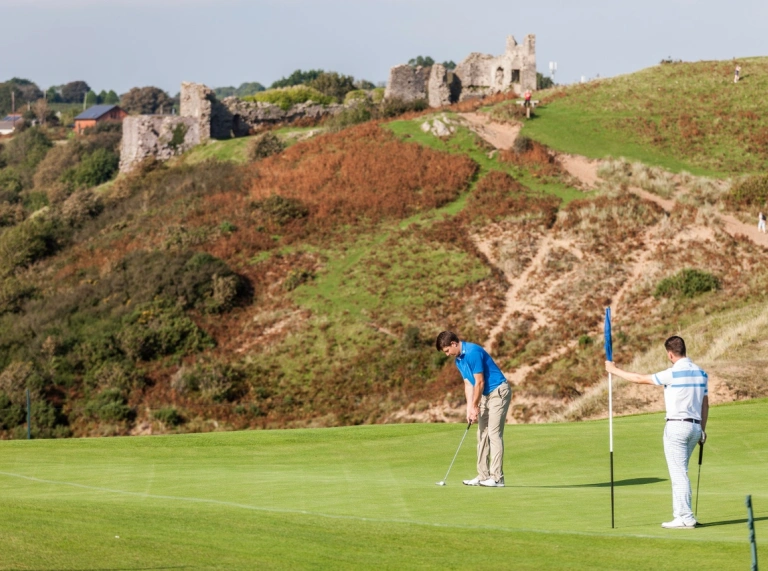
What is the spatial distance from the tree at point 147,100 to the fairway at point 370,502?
14063 centimetres

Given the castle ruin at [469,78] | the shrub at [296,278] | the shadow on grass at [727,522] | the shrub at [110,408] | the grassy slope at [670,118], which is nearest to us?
the shadow on grass at [727,522]

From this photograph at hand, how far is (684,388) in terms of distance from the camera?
11211 millimetres

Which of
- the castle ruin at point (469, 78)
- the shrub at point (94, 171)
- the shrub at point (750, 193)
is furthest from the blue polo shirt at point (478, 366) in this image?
the shrub at point (94, 171)

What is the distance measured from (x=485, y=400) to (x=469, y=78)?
68.2 metres

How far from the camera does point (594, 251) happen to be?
4791 centimetres

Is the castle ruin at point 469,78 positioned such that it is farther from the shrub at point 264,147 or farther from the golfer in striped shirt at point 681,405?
the golfer in striped shirt at point 681,405

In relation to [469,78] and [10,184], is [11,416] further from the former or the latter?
[469,78]

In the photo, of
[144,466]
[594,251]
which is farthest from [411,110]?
[144,466]

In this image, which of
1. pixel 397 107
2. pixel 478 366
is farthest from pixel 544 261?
pixel 478 366

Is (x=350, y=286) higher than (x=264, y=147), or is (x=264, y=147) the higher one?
(x=264, y=147)

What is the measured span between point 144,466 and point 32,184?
68990 millimetres

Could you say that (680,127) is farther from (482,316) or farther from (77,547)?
(77,547)

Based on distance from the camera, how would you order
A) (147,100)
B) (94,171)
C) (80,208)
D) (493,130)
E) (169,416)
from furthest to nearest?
(147,100)
(94,171)
(493,130)
(80,208)
(169,416)

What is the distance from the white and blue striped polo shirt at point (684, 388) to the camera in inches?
441
